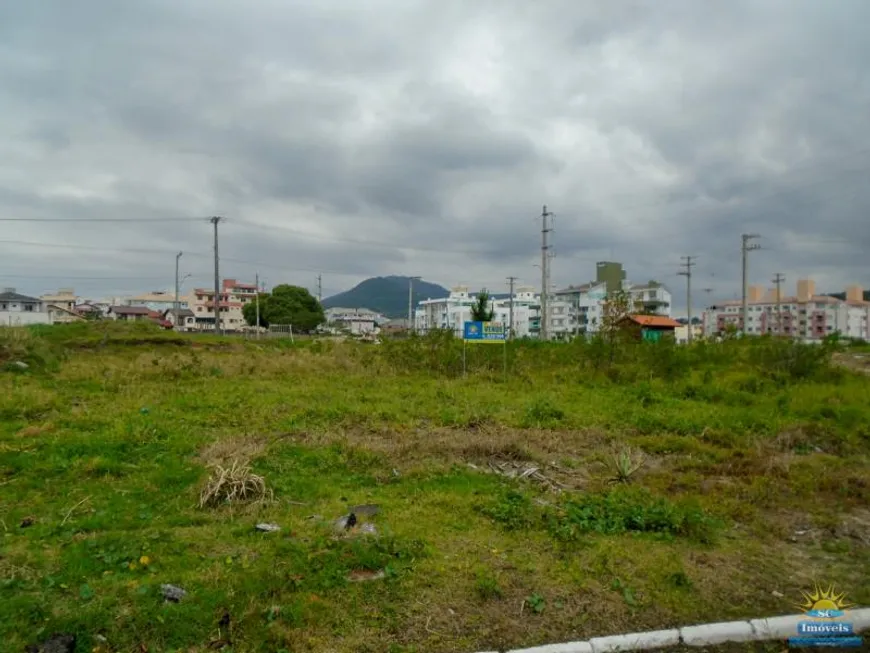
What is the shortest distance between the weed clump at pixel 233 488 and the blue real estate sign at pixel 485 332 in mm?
9678

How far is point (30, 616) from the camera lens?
3.12 m

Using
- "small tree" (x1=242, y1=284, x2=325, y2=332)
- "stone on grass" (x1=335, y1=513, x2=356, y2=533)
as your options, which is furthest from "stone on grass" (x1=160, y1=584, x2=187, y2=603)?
"small tree" (x1=242, y1=284, x2=325, y2=332)

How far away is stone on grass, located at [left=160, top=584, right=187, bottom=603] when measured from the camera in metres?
3.37

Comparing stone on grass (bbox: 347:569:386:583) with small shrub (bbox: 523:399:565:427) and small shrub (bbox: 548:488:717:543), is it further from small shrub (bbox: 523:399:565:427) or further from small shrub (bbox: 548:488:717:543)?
small shrub (bbox: 523:399:565:427)

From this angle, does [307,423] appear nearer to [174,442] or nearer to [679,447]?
[174,442]

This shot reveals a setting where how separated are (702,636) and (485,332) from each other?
11.5 m

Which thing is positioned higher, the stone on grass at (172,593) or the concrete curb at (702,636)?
the stone on grass at (172,593)

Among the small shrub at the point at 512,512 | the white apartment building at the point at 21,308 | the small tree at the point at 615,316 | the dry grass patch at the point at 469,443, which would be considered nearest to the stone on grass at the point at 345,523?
the small shrub at the point at 512,512

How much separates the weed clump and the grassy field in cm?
8

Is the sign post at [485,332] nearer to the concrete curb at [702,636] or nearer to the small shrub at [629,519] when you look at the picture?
the small shrub at [629,519]

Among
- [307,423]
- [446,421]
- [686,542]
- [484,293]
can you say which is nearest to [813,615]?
[686,542]

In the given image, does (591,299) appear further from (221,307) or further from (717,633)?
(717,633)

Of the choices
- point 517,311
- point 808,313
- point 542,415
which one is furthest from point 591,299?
point 542,415

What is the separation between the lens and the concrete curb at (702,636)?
309 cm
